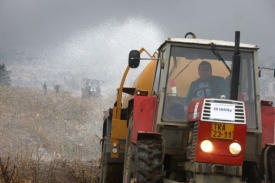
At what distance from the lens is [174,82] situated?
7.61 m

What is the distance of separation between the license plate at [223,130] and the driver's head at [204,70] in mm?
1163

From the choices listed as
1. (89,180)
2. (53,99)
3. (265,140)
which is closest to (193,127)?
(265,140)

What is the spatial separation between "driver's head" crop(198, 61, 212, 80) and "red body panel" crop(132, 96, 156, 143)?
67 centimetres

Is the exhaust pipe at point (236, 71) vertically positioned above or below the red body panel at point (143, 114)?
above

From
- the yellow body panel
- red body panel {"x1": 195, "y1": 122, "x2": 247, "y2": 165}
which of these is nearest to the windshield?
red body panel {"x1": 195, "y1": 122, "x2": 247, "y2": 165}

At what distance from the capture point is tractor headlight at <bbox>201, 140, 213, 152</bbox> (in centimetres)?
662

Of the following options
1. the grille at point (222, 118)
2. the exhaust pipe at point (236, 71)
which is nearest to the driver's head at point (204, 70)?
the exhaust pipe at point (236, 71)

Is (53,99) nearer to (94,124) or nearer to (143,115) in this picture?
(94,124)

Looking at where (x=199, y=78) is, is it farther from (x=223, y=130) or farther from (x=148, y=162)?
(x=148, y=162)

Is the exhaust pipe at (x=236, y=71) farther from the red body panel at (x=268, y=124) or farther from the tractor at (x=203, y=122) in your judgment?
the red body panel at (x=268, y=124)

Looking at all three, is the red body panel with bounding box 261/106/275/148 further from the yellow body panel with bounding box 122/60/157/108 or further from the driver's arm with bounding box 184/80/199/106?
the yellow body panel with bounding box 122/60/157/108

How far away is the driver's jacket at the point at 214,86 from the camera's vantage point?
24.2 feet

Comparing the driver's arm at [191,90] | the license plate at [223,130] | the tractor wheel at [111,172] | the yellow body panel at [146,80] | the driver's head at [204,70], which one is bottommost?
the tractor wheel at [111,172]

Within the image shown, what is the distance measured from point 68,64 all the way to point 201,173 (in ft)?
101
